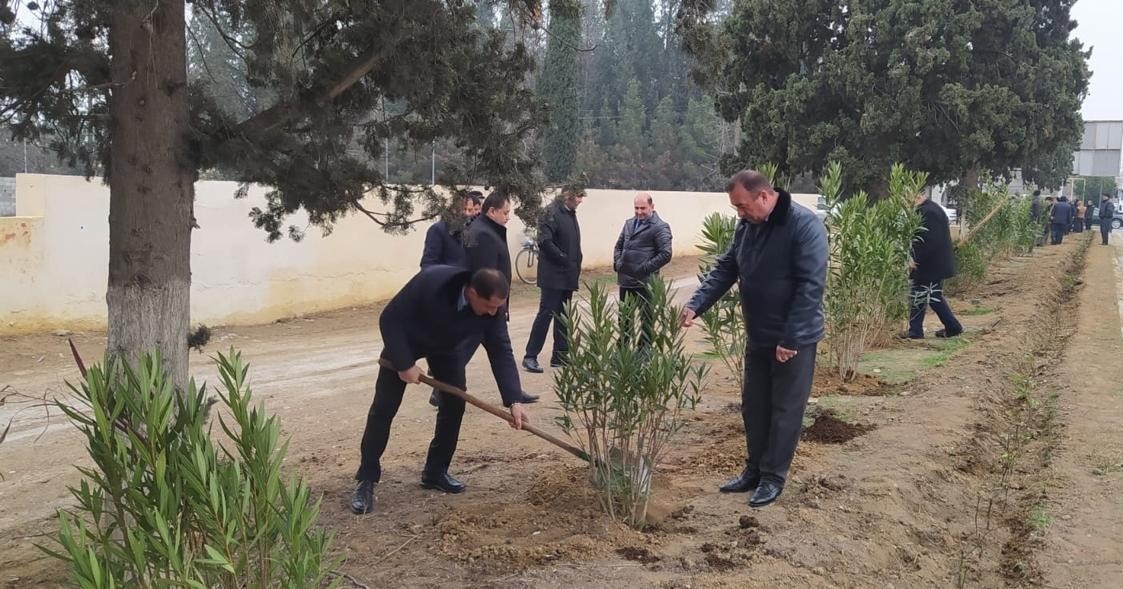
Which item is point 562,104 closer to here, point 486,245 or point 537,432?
point 486,245

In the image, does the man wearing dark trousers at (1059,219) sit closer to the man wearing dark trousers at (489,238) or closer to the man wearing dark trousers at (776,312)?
the man wearing dark trousers at (489,238)

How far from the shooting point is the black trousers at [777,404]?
15.4ft

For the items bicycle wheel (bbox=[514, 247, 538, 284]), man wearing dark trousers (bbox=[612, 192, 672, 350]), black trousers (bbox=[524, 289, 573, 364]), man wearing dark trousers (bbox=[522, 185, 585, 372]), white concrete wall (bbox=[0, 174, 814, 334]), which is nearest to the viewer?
man wearing dark trousers (bbox=[612, 192, 672, 350])

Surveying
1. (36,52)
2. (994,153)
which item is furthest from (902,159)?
(36,52)

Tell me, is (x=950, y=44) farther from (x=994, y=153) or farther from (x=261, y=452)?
(x=261, y=452)

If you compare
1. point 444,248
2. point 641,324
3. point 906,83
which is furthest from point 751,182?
point 906,83

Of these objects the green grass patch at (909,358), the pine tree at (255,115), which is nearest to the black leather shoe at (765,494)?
the pine tree at (255,115)

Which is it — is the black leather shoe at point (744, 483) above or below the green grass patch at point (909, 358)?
below

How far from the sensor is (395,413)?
15.8ft

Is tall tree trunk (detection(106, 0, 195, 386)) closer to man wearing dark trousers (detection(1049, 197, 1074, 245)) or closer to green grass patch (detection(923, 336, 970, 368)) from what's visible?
green grass patch (detection(923, 336, 970, 368))

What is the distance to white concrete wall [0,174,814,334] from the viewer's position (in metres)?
9.80

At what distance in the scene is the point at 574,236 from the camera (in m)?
7.97

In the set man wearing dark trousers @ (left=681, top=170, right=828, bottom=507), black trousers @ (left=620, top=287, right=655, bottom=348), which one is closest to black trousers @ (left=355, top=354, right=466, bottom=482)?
black trousers @ (left=620, top=287, right=655, bottom=348)

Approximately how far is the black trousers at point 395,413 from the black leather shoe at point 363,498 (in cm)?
3
